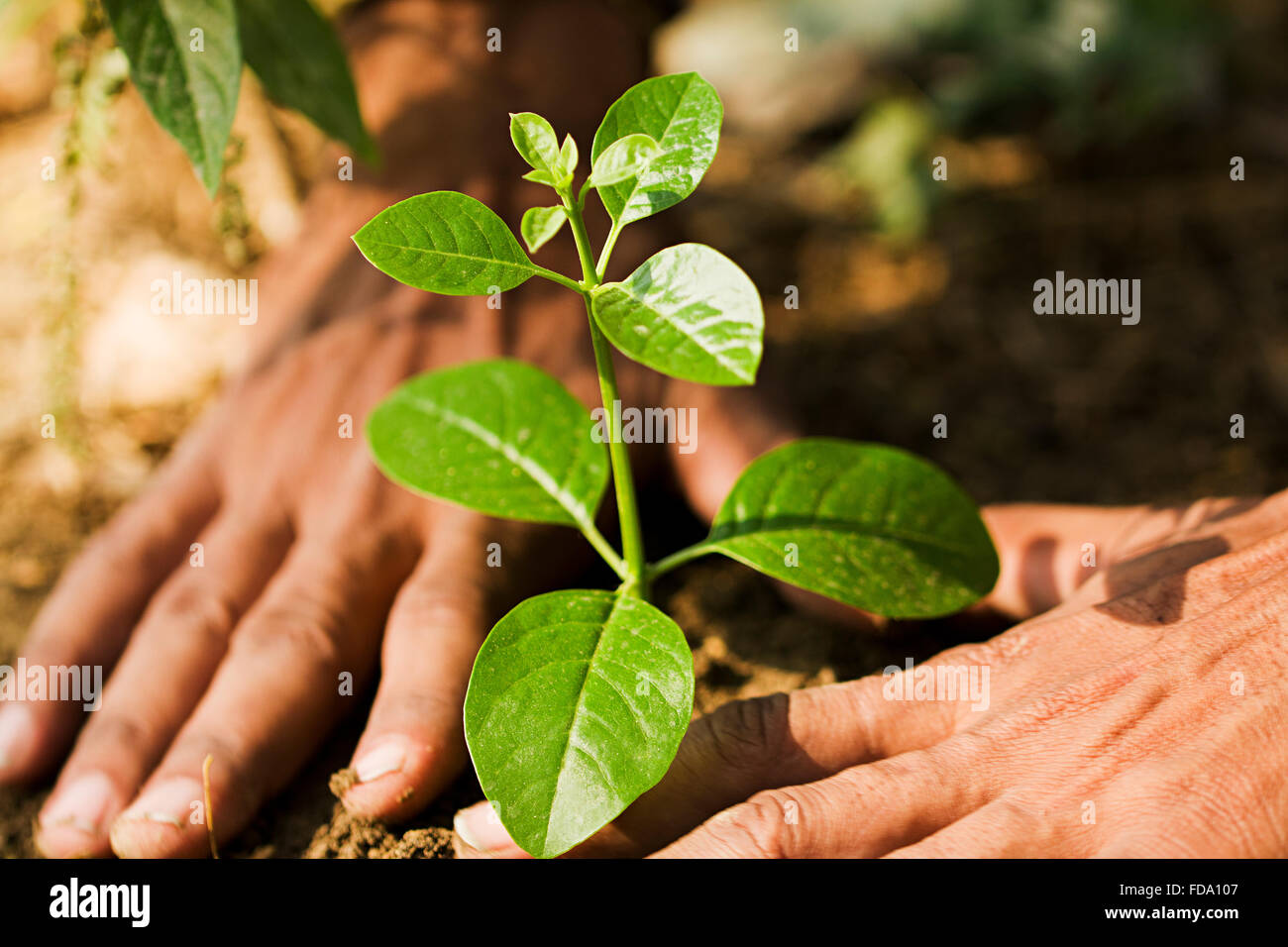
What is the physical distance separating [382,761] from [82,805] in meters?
0.45

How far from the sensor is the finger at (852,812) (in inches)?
37.0

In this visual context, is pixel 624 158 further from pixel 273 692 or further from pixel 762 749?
pixel 273 692

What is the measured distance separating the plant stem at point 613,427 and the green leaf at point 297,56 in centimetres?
63

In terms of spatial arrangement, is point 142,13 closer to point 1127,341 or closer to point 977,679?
point 977,679

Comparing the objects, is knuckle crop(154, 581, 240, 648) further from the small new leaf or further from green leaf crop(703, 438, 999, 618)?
the small new leaf

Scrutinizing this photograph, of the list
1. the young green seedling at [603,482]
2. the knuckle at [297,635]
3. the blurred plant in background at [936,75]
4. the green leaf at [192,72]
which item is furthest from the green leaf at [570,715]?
the blurred plant in background at [936,75]

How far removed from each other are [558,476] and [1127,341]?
1.58 metres

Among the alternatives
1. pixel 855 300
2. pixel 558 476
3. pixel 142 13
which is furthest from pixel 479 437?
pixel 855 300

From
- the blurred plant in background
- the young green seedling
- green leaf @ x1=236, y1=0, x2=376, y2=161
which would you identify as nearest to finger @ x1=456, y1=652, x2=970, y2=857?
the young green seedling

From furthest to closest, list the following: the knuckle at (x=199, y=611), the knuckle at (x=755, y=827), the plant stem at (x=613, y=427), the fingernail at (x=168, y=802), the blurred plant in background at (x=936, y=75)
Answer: the blurred plant in background at (x=936, y=75) < the knuckle at (x=199, y=611) < the fingernail at (x=168, y=802) < the knuckle at (x=755, y=827) < the plant stem at (x=613, y=427)

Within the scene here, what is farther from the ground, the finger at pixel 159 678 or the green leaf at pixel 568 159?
the green leaf at pixel 568 159

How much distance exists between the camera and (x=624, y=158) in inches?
32.5

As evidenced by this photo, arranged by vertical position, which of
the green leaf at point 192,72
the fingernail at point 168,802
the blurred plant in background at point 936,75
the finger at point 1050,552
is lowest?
the fingernail at point 168,802

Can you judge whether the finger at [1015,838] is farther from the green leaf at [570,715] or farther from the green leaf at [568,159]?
the green leaf at [568,159]
